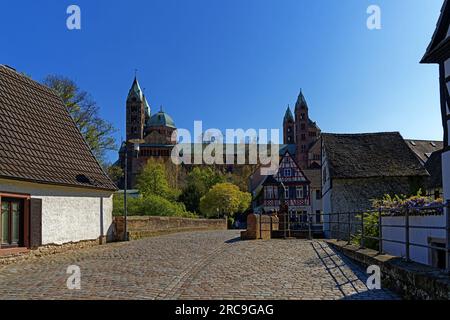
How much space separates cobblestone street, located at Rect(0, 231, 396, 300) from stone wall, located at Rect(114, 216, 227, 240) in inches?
306

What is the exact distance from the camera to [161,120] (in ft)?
414

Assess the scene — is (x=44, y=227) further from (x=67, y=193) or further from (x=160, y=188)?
(x=160, y=188)

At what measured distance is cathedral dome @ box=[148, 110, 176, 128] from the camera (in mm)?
125662

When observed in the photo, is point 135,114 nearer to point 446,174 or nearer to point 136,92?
point 136,92

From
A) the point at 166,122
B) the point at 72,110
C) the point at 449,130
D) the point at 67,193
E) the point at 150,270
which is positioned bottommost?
the point at 150,270

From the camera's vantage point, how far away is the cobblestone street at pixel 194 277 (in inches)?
310

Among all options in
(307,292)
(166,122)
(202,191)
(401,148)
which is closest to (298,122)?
(166,122)

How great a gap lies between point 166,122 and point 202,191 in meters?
62.5

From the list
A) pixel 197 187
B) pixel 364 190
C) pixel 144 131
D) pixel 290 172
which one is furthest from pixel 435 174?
pixel 144 131

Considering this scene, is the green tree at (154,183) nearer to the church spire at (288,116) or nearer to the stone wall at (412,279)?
the stone wall at (412,279)

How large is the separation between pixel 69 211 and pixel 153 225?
10.1 meters

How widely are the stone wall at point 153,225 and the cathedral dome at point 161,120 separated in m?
87.6

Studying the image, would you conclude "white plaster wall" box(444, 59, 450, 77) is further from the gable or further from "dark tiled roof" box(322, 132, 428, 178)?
the gable
